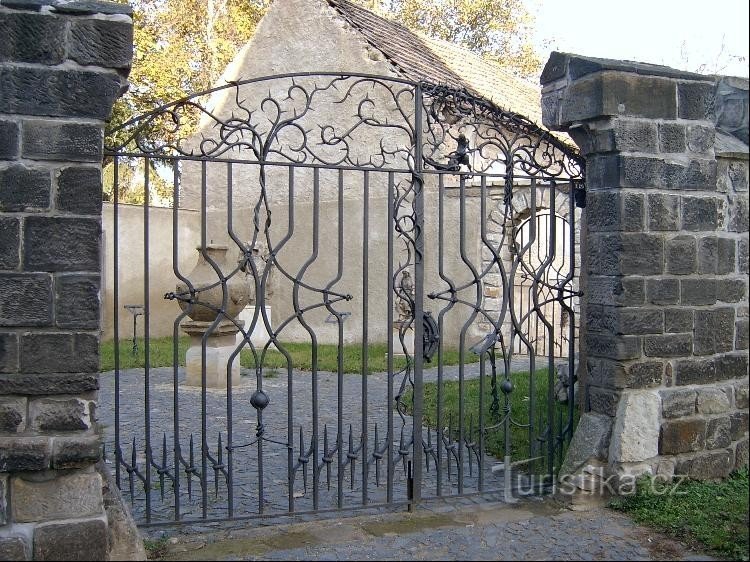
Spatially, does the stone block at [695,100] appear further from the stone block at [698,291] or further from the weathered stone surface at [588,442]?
the weathered stone surface at [588,442]

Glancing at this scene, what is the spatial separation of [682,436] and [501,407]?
303 cm

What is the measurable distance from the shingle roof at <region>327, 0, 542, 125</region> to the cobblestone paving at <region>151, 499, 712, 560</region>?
7.84m

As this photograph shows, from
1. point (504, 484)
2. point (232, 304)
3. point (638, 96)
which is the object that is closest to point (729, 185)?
point (638, 96)

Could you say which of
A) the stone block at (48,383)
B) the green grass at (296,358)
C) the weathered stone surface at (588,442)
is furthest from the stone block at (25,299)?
the green grass at (296,358)

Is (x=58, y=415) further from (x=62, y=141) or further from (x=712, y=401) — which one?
(x=712, y=401)

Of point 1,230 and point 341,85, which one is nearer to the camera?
point 1,230

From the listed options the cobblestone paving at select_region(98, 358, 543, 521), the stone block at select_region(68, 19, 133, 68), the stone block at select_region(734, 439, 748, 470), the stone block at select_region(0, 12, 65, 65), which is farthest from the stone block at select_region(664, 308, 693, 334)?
the stone block at select_region(0, 12, 65, 65)

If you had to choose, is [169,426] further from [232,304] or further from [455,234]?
[455,234]

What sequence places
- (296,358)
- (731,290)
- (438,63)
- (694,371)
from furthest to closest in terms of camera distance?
(438,63) → (296,358) → (731,290) → (694,371)

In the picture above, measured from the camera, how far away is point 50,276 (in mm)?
3373

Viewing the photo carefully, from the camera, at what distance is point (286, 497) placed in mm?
4797

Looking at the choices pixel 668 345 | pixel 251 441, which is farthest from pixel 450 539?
pixel 251 441

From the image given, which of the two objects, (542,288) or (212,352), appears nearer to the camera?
(542,288)

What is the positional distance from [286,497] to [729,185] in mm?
3360
